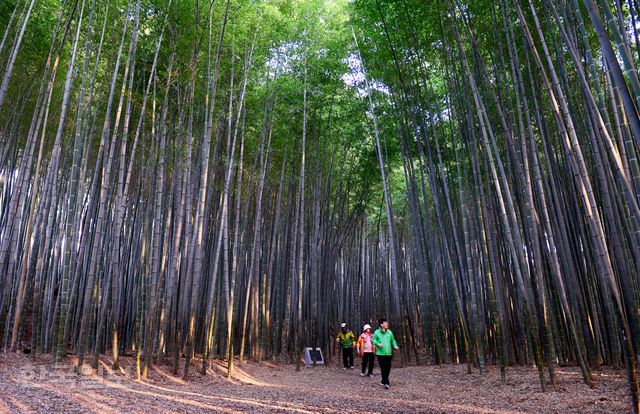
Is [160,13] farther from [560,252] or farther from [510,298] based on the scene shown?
[510,298]

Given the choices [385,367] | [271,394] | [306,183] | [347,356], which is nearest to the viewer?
[271,394]

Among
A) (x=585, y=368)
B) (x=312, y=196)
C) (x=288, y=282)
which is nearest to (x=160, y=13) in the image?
(x=312, y=196)

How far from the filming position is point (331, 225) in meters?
9.48

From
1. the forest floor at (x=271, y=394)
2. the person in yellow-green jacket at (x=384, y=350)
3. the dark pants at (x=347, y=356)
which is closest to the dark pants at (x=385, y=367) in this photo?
the person in yellow-green jacket at (x=384, y=350)

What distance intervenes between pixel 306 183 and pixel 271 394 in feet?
17.0

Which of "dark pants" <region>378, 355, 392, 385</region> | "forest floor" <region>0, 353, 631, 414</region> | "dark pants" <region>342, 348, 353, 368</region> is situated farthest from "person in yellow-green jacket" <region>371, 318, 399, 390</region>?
"dark pants" <region>342, 348, 353, 368</region>

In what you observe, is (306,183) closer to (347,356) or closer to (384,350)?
(347,356)

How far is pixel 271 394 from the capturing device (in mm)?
4277

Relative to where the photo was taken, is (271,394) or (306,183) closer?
(271,394)

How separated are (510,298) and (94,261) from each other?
18.2 feet

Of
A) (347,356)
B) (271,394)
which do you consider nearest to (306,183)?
(347,356)

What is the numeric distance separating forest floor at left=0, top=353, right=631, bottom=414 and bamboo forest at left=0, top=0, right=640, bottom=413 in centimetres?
6

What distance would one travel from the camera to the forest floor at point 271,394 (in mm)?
3262

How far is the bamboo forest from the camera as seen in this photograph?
→ 3.99 meters
